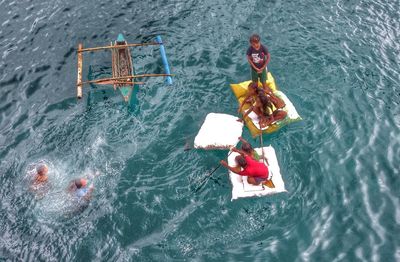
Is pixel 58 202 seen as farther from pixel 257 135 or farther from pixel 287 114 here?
pixel 287 114

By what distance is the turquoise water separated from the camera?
13023 mm

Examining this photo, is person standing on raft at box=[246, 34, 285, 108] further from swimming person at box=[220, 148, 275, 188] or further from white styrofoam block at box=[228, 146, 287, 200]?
swimming person at box=[220, 148, 275, 188]

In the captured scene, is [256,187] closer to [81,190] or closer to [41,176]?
[81,190]

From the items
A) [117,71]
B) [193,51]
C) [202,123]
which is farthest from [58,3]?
[202,123]

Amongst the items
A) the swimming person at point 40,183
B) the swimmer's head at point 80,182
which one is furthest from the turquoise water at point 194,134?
the swimmer's head at point 80,182

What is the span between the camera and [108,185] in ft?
47.6

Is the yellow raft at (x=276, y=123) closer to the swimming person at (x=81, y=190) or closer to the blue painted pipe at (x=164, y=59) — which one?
the blue painted pipe at (x=164, y=59)

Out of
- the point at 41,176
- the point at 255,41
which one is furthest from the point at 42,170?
the point at 255,41

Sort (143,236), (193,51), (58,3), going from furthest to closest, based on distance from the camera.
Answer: (58,3) < (193,51) < (143,236)

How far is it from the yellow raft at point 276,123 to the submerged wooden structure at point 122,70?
11.4 ft

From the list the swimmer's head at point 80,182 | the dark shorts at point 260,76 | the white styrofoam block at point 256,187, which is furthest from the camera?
the dark shorts at point 260,76

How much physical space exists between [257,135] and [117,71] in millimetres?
8135

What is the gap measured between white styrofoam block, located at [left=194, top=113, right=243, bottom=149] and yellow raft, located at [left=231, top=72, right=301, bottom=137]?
1.71 feet

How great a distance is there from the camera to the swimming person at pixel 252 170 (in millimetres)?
13250
